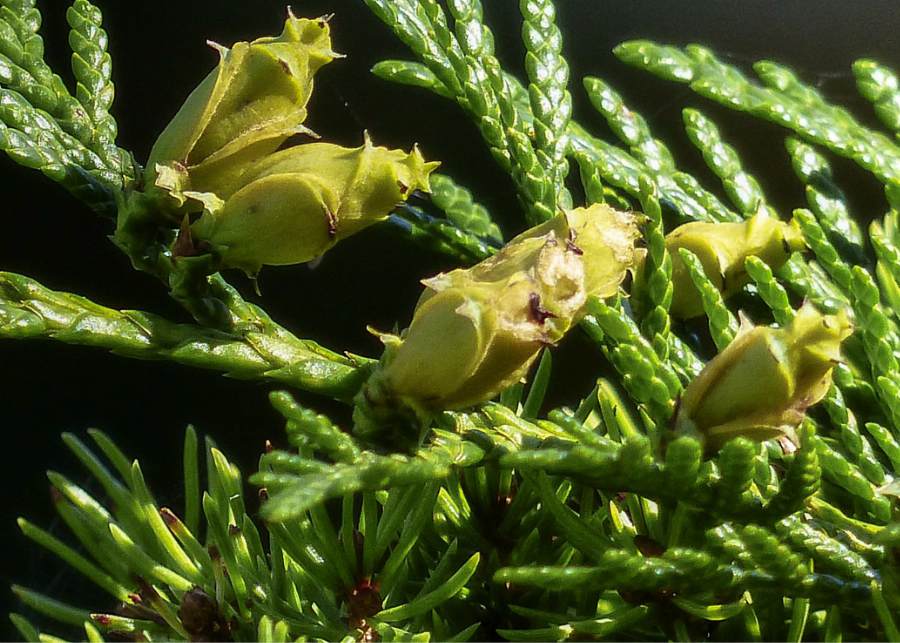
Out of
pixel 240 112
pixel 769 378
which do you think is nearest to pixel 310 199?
pixel 240 112

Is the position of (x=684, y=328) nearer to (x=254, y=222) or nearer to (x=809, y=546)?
(x=809, y=546)

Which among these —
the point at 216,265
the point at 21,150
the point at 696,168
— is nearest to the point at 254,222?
the point at 216,265

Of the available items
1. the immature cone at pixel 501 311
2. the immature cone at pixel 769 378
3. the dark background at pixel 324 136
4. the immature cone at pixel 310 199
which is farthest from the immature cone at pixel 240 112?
the dark background at pixel 324 136

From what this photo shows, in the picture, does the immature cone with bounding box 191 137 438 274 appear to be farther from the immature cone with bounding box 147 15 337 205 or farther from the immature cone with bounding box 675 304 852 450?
the immature cone with bounding box 675 304 852 450

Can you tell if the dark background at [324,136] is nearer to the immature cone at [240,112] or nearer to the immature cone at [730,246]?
the immature cone at [730,246]

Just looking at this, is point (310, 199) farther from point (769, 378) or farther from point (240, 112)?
point (769, 378)

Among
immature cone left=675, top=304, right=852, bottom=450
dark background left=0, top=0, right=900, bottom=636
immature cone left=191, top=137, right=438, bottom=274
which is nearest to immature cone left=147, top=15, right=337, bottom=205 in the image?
immature cone left=191, top=137, right=438, bottom=274
